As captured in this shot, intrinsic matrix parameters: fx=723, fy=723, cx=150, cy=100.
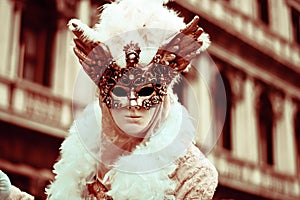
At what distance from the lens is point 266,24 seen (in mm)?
16438

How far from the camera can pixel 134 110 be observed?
210 centimetres

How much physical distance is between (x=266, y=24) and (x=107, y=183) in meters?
14.8

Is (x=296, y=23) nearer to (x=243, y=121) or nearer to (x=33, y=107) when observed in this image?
(x=243, y=121)

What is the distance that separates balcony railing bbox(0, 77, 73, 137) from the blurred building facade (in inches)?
0.6

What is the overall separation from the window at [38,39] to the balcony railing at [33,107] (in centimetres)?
34

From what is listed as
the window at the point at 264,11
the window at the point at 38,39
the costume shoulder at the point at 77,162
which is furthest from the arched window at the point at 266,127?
the costume shoulder at the point at 77,162

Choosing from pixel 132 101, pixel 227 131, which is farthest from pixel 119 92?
pixel 227 131

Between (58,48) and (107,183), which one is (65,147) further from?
(58,48)

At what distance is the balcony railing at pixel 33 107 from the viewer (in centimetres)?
962

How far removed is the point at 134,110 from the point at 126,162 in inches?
6.3

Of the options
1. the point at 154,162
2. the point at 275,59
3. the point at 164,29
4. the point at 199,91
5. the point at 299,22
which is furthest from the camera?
the point at 299,22

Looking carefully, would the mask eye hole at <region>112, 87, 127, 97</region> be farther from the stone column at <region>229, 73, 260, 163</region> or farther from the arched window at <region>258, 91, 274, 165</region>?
the arched window at <region>258, 91, 274, 165</region>

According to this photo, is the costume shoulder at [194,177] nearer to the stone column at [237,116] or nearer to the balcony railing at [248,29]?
the balcony railing at [248,29]

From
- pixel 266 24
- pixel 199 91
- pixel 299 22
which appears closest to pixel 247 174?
pixel 199 91
